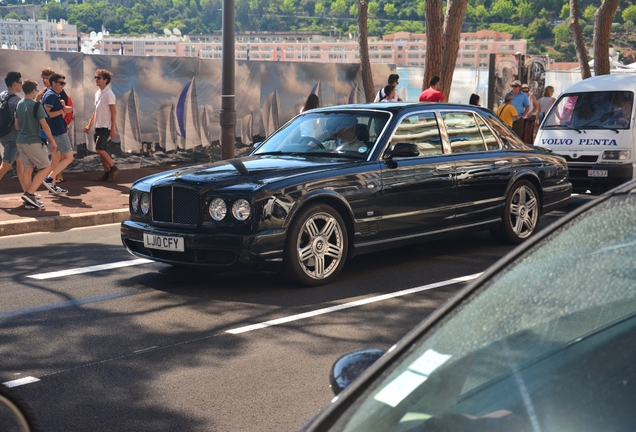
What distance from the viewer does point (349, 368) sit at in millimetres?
2250

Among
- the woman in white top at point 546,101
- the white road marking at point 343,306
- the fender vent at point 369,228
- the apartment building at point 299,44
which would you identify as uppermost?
the apartment building at point 299,44

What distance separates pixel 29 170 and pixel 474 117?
6.32m

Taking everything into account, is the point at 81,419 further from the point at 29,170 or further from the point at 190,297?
the point at 29,170

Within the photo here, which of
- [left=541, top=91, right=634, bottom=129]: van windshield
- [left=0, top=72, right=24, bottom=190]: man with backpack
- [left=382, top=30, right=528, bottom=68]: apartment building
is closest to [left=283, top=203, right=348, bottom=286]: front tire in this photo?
[left=0, top=72, right=24, bottom=190]: man with backpack

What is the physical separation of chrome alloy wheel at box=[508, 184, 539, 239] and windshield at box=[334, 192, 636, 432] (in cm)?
764

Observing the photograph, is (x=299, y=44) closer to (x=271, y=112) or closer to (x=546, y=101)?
(x=546, y=101)

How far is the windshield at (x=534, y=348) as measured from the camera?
Result: 1762mm

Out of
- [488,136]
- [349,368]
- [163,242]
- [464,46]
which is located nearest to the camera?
[349,368]

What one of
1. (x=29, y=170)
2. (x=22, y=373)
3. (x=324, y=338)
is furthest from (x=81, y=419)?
(x=29, y=170)

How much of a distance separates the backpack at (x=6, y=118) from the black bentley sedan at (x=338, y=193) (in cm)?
532

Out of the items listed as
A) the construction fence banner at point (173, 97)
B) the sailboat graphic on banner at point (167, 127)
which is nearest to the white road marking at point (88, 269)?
the construction fence banner at point (173, 97)

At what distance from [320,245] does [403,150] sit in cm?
122

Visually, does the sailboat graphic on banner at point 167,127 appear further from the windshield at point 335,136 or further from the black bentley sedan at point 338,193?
the windshield at point 335,136

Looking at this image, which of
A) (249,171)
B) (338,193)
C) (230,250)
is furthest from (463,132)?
(230,250)
